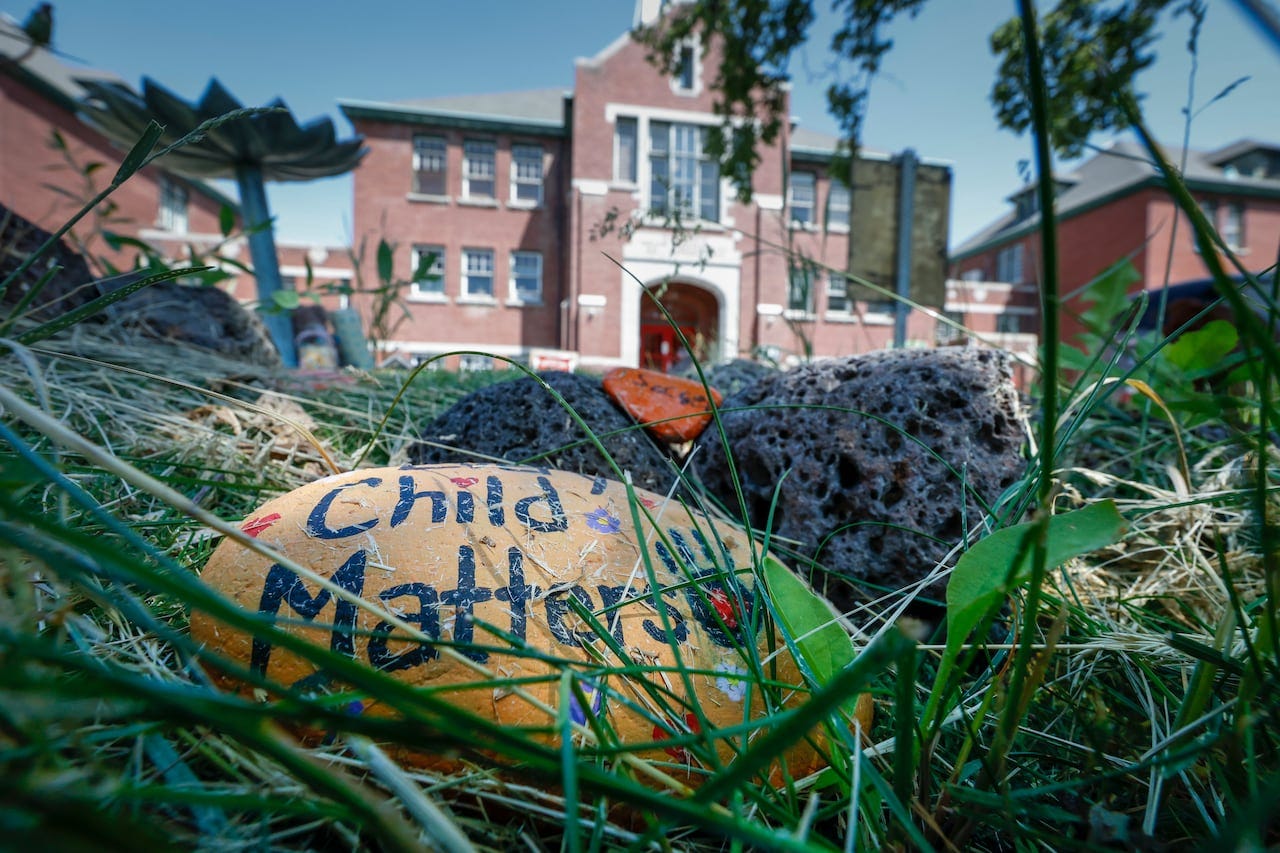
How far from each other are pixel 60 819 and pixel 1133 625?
1.37 m

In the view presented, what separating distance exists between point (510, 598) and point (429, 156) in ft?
63.1

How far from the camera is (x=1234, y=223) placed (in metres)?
20.3

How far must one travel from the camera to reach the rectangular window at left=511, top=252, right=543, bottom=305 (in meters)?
17.7

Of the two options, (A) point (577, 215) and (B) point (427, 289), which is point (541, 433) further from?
(B) point (427, 289)

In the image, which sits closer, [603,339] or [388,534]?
[388,534]

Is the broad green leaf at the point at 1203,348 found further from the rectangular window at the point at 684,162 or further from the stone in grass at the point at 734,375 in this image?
the rectangular window at the point at 684,162

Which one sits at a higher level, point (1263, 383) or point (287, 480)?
point (1263, 383)

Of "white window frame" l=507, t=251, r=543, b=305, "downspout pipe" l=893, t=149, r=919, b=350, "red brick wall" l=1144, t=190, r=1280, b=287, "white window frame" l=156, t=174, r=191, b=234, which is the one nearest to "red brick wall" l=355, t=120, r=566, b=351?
"white window frame" l=507, t=251, r=543, b=305

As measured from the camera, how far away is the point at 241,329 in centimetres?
338

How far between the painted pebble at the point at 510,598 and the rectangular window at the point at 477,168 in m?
18.3

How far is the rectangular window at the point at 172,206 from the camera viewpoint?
1867cm

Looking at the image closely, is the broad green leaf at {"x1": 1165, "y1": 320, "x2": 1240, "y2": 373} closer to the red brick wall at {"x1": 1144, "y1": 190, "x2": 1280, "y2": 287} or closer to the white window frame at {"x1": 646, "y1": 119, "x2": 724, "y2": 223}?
the white window frame at {"x1": 646, "y1": 119, "x2": 724, "y2": 223}

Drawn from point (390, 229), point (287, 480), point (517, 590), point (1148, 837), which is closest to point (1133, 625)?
point (1148, 837)

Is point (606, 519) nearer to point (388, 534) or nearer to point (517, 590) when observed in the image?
point (517, 590)
